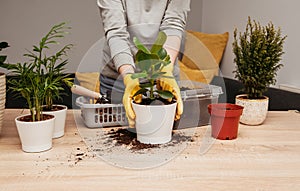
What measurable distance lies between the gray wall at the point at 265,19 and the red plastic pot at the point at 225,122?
2.80ft

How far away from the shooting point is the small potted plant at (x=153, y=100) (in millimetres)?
888

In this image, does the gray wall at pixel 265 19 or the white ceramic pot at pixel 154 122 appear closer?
the white ceramic pot at pixel 154 122

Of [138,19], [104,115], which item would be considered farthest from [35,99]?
[138,19]

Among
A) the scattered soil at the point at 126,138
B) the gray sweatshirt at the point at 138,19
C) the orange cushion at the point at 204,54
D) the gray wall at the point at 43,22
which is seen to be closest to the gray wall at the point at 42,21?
the gray wall at the point at 43,22

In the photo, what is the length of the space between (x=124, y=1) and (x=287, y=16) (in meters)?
0.91

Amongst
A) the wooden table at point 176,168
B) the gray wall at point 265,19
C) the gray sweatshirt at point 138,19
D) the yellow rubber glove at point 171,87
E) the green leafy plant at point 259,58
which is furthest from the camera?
the gray wall at point 265,19

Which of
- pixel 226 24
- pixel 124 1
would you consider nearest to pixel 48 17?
pixel 226 24

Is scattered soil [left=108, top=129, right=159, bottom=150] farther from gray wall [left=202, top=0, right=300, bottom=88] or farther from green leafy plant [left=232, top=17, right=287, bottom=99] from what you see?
gray wall [left=202, top=0, right=300, bottom=88]

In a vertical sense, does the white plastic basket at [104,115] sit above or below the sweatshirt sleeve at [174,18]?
below

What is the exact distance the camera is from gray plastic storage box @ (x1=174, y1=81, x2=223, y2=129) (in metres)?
1.05

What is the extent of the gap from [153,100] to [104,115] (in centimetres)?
21

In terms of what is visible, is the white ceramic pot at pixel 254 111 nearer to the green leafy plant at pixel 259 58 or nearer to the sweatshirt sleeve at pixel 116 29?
the green leafy plant at pixel 259 58

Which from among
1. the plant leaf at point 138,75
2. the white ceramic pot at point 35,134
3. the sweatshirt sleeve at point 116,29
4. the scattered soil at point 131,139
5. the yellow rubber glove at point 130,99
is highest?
the sweatshirt sleeve at point 116,29

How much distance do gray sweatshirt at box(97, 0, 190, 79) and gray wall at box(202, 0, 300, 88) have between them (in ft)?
2.15
